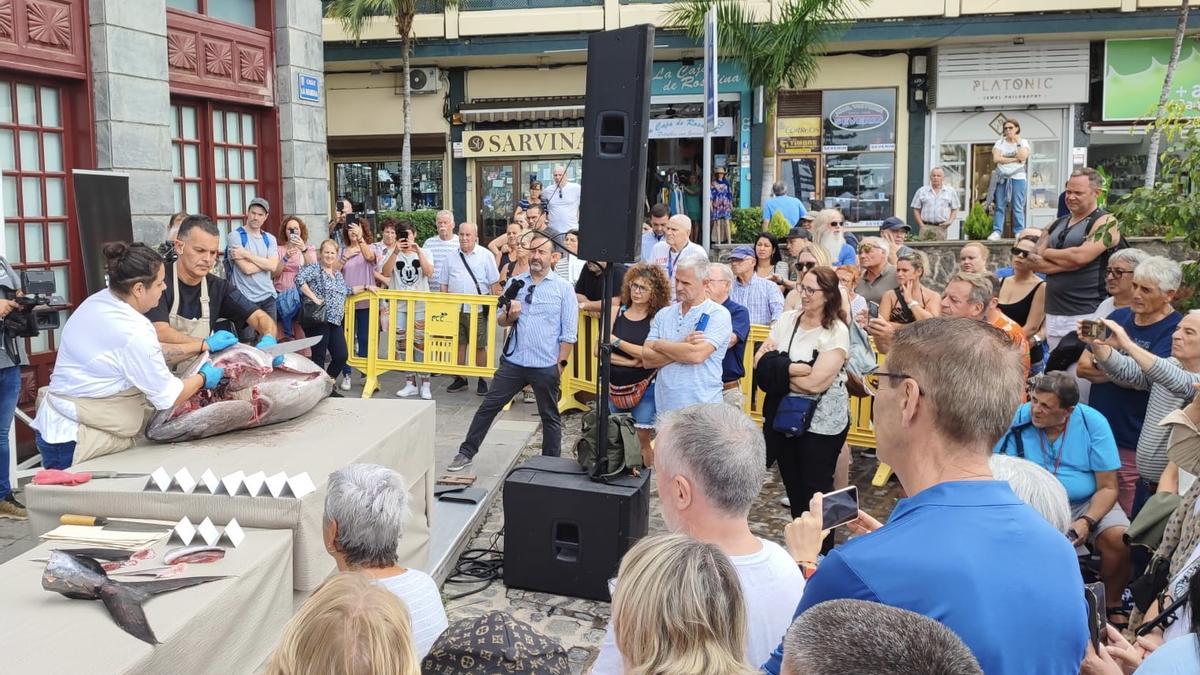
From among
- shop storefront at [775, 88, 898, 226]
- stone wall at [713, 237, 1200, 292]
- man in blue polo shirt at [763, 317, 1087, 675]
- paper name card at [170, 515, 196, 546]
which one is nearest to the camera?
man in blue polo shirt at [763, 317, 1087, 675]

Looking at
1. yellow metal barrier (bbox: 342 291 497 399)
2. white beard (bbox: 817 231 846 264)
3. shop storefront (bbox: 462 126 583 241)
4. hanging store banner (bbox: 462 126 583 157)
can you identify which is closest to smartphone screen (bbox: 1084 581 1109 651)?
yellow metal barrier (bbox: 342 291 497 399)

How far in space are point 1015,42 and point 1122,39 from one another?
2020 mm

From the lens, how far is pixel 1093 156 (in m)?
19.7

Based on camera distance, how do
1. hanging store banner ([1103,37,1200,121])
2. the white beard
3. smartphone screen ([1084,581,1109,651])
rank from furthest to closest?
hanging store banner ([1103,37,1200,121]), the white beard, smartphone screen ([1084,581,1109,651])

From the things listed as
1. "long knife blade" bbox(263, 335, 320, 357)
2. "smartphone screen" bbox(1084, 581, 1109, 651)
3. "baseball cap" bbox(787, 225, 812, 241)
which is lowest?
"smartphone screen" bbox(1084, 581, 1109, 651)

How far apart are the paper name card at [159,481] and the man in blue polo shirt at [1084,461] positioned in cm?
367

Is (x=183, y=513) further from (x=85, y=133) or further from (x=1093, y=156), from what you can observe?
(x=1093, y=156)

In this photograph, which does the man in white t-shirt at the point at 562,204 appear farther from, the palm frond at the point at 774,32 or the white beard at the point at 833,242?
the palm frond at the point at 774,32

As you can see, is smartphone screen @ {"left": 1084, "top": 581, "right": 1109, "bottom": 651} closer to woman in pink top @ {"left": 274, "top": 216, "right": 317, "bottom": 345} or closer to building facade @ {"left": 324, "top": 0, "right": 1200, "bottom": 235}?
woman in pink top @ {"left": 274, "top": 216, "right": 317, "bottom": 345}

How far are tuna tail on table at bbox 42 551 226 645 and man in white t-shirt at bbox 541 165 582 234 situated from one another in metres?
10.9

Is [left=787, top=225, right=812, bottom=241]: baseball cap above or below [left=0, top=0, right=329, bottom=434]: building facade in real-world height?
below

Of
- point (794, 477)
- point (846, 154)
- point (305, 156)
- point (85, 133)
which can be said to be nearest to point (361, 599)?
point (794, 477)

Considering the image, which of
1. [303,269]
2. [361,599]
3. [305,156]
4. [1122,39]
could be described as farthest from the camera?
[1122,39]

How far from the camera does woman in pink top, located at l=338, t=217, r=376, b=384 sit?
377 inches
